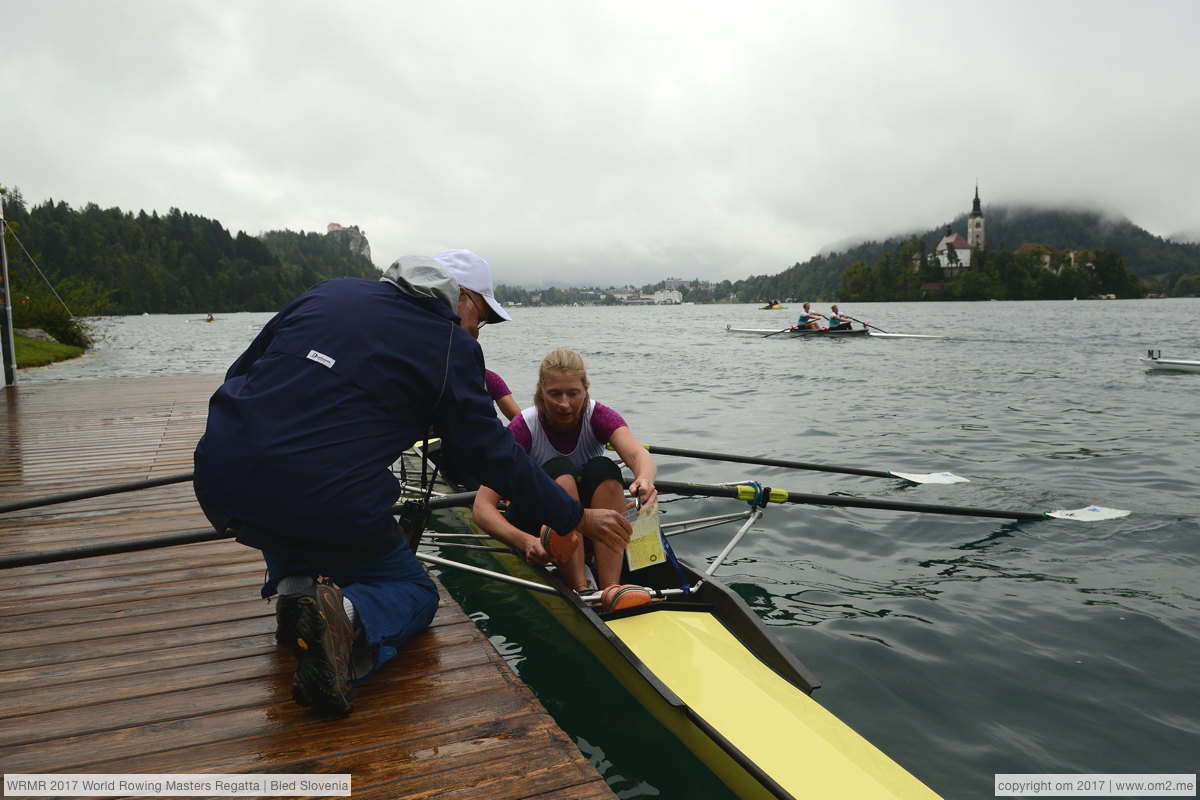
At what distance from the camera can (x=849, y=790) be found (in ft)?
8.87

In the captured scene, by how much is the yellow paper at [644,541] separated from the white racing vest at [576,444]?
1.75 ft

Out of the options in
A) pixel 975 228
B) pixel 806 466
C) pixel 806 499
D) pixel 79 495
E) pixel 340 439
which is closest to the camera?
pixel 340 439

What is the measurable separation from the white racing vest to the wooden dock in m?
1.13

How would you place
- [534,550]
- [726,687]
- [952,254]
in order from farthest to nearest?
[952,254]
[534,550]
[726,687]

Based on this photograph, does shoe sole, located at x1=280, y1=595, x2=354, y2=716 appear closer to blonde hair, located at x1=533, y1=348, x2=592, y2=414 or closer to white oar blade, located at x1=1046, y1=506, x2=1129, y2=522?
blonde hair, located at x1=533, y1=348, x2=592, y2=414

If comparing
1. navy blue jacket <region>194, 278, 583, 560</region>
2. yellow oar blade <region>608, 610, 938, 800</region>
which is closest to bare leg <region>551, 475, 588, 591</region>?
yellow oar blade <region>608, 610, 938, 800</region>

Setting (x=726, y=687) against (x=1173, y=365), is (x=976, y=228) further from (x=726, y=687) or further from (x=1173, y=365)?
(x=726, y=687)

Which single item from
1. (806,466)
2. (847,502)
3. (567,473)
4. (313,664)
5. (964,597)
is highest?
(567,473)

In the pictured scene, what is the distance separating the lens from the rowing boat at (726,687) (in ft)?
9.16

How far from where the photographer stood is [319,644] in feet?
8.23

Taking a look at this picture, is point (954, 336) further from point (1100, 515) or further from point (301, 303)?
point (301, 303)

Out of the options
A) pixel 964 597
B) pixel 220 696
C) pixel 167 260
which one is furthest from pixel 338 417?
pixel 167 260

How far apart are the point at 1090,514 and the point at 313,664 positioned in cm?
743

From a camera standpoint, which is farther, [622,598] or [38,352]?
[38,352]
